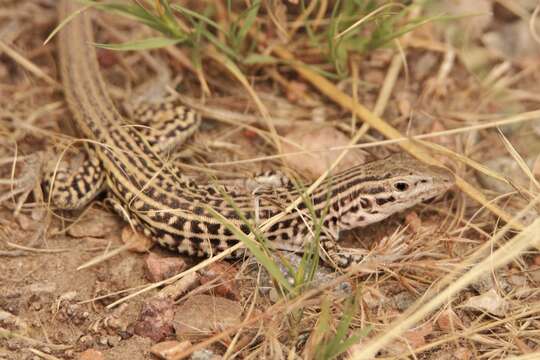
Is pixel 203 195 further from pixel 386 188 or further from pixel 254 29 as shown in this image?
pixel 254 29

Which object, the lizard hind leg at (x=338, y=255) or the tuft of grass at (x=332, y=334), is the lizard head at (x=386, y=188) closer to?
the lizard hind leg at (x=338, y=255)

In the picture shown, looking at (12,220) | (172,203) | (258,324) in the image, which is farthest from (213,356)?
(12,220)

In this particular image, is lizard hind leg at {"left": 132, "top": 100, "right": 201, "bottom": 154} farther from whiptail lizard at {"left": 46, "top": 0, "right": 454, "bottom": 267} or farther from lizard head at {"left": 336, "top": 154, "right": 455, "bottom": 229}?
lizard head at {"left": 336, "top": 154, "right": 455, "bottom": 229}

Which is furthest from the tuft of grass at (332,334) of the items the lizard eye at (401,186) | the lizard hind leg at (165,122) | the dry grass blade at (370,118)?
the lizard hind leg at (165,122)

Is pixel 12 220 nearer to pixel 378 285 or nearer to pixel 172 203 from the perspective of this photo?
pixel 172 203

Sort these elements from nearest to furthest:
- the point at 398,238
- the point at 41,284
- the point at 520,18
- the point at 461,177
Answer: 1. the point at 41,284
2. the point at 398,238
3. the point at 461,177
4. the point at 520,18

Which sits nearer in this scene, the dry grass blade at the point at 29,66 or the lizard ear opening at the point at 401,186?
the lizard ear opening at the point at 401,186

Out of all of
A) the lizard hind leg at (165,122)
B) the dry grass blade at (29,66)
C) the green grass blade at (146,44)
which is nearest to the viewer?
the green grass blade at (146,44)
